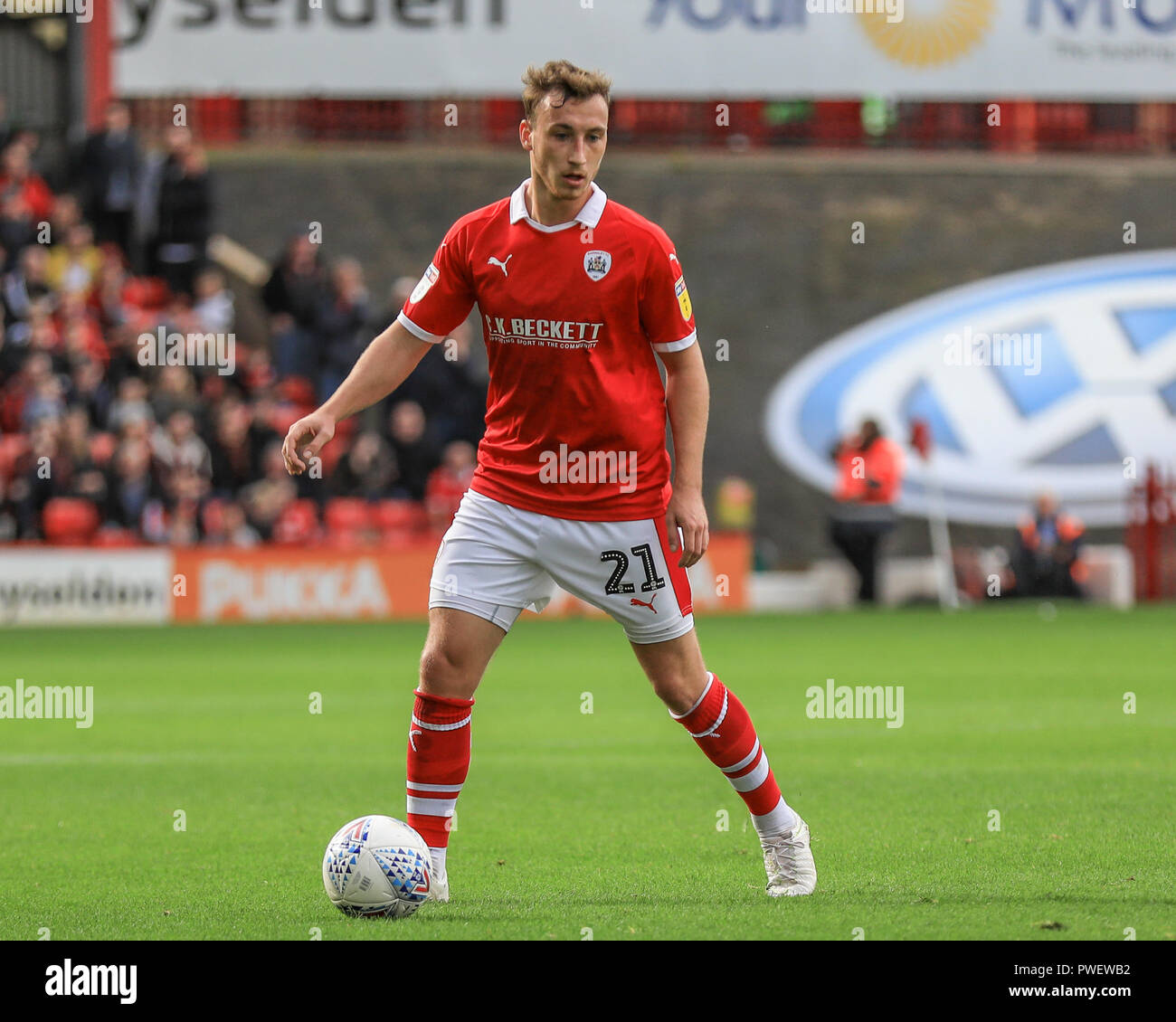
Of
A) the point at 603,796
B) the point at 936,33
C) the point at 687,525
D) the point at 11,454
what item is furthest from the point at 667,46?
the point at 687,525

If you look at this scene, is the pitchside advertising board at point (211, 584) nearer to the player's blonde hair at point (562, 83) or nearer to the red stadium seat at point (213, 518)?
the red stadium seat at point (213, 518)

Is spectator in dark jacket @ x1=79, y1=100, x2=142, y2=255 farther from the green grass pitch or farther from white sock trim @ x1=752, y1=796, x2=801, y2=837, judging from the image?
white sock trim @ x1=752, y1=796, x2=801, y2=837

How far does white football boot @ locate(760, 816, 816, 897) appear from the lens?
19.6 feet

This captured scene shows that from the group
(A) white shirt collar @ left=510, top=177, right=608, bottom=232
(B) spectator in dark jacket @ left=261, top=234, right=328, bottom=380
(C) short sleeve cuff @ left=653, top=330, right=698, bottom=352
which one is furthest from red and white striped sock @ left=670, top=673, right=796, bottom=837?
(B) spectator in dark jacket @ left=261, top=234, right=328, bottom=380

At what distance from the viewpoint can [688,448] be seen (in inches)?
232

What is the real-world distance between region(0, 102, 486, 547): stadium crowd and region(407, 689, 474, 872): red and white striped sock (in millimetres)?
14134

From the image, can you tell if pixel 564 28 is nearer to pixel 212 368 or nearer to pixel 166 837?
pixel 212 368

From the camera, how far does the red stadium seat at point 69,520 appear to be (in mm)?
19672

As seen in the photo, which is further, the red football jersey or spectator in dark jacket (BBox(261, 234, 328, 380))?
spectator in dark jacket (BBox(261, 234, 328, 380))

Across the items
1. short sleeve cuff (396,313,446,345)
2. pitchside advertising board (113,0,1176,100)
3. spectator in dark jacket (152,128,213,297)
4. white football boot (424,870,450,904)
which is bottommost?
white football boot (424,870,450,904)

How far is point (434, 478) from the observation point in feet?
68.1

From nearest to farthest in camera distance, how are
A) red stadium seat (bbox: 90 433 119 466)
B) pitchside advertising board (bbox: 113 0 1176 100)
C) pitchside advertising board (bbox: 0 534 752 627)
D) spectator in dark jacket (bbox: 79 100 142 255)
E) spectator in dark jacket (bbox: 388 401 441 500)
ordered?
pitchside advertising board (bbox: 0 534 752 627), red stadium seat (bbox: 90 433 119 466), spectator in dark jacket (bbox: 388 401 441 500), spectator in dark jacket (bbox: 79 100 142 255), pitchside advertising board (bbox: 113 0 1176 100)
